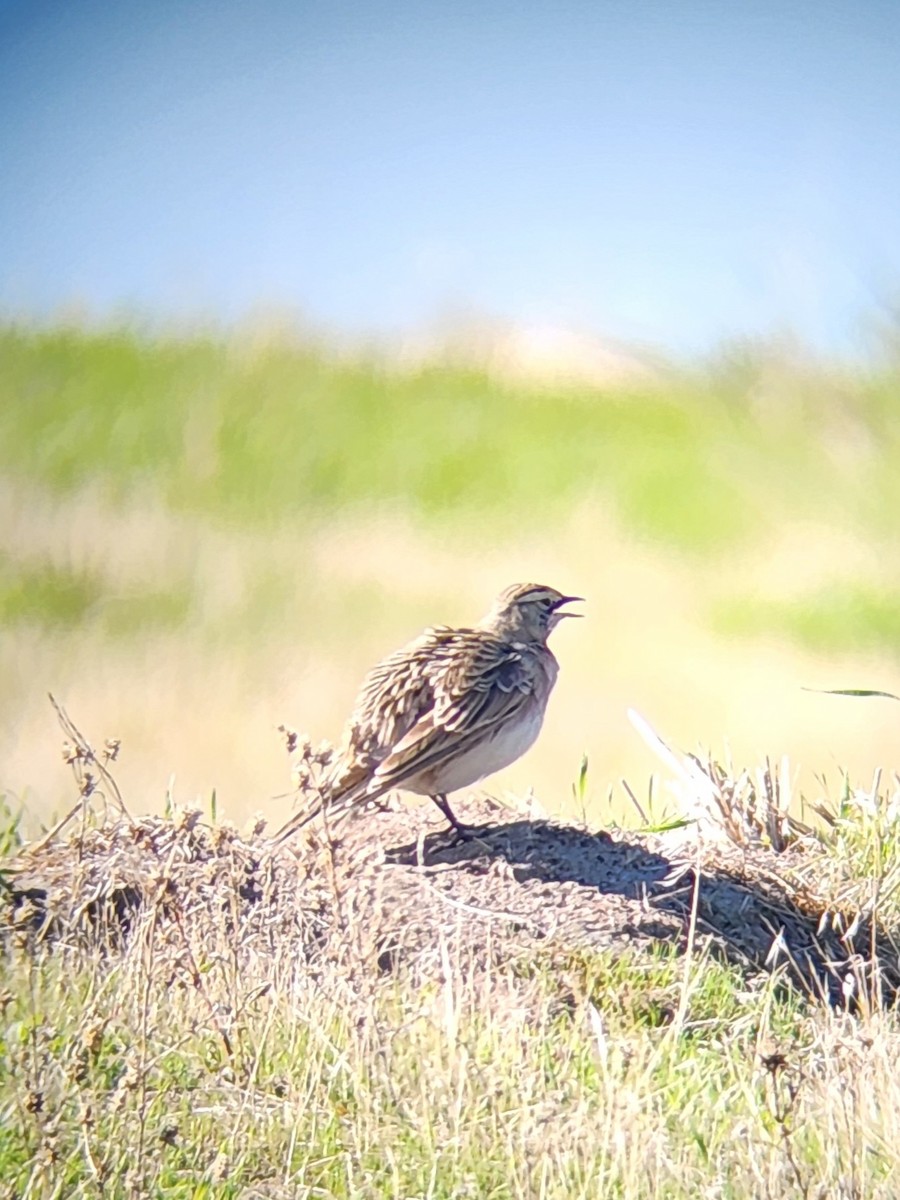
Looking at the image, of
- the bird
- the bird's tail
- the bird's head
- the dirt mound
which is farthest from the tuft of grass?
the bird's head

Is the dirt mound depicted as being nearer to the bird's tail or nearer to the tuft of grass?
the bird's tail

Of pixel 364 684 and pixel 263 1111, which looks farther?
pixel 364 684

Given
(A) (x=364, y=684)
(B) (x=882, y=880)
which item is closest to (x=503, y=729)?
(A) (x=364, y=684)

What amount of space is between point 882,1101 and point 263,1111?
3.66 feet

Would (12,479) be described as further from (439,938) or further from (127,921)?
(439,938)

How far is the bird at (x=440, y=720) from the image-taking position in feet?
12.8

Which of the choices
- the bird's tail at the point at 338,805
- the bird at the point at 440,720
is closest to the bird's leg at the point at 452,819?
the bird at the point at 440,720

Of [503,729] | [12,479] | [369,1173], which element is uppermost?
[12,479]

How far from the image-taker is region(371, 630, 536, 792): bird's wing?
12.8 feet

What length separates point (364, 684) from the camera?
421 cm

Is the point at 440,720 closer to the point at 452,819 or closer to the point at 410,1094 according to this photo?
the point at 452,819

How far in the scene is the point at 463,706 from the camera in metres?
3.96

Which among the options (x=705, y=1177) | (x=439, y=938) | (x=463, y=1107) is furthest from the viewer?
(x=439, y=938)

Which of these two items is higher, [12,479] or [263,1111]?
[12,479]
